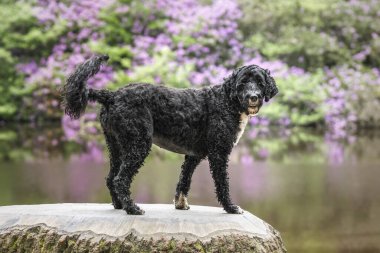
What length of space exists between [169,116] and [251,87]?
539 millimetres

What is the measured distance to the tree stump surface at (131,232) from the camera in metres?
4.16

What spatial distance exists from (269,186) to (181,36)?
8139mm

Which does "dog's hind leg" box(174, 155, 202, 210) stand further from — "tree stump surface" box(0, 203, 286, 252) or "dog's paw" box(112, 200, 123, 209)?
"dog's paw" box(112, 200, 123, 209)

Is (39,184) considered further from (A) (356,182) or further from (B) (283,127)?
(B) (283,127)

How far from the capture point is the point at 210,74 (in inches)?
616

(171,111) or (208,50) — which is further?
(208,50)

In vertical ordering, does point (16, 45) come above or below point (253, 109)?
above

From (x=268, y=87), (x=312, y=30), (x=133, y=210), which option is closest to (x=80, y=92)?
(x=133, y=210)

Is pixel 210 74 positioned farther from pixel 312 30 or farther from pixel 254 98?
pixel 254 98

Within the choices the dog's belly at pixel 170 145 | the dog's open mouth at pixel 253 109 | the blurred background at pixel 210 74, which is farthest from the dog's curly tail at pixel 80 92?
the blurred background at pixel 210 74

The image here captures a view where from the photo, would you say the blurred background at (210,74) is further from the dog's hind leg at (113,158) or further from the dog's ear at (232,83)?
the dog's ear at (232,83)

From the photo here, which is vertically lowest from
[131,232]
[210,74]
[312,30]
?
[131,232]

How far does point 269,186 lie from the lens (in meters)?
9.12

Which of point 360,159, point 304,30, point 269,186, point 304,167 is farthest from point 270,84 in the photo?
point 304,30
